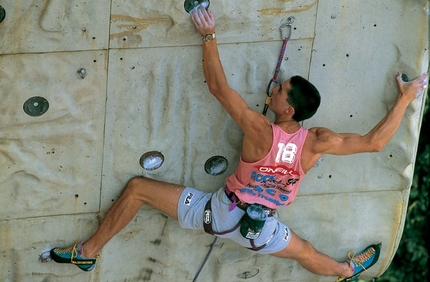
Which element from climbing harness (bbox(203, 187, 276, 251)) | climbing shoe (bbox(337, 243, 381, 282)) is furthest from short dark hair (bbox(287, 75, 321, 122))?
climbing shoe (bbox(337, 243, 381, 282))

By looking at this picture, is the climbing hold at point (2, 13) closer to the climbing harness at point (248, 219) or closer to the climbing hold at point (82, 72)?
the climbing hold at point (82, 72)

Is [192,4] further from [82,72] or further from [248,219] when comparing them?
[248,219]

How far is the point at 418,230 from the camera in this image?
24.3 ft

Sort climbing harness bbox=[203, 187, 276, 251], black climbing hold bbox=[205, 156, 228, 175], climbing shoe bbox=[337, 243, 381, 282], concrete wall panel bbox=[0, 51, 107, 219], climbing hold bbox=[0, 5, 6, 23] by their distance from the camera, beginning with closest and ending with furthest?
1. climbing hold bbox=[0, 5, 6, 23]
2. concrete wall panel bbox=[0, 51, 107, 219]
3. climbing harness bbox=[203, 187, 276, 251]
4. black climbing hold bbox=[205, 156, 228, 175]
5. climbing shoe bbox=[337, 243, 381, 282]

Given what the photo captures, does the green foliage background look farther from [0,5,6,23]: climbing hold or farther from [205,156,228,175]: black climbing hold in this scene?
[0,5,6,23]: climbing hold

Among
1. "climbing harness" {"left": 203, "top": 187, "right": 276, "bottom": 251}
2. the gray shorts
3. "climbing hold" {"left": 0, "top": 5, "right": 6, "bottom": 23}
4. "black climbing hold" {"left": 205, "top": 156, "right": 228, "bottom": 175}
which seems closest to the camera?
"climbing hold" {"left": 0, "top": 5, "right": 6, "bottom": 23}

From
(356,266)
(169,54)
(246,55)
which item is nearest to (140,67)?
(169,54)

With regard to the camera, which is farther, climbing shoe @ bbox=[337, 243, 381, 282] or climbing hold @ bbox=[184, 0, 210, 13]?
climbing shoe @ bbox=[337, 243, 381, 282]

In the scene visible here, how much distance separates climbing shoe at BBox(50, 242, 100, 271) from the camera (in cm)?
471

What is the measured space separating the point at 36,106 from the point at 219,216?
114cm

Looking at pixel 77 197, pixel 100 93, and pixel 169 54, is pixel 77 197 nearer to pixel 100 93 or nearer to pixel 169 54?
pixel 100 93

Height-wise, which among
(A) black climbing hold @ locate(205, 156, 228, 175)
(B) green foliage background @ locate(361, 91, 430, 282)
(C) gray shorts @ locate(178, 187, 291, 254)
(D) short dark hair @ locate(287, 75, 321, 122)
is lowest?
(B) green foliage background @ locate(361, 91, 430, 282)

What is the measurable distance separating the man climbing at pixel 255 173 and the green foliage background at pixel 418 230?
2.52m

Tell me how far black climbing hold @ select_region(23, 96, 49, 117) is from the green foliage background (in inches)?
151
